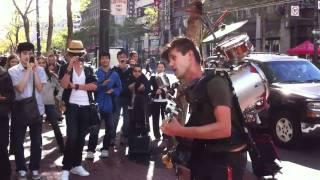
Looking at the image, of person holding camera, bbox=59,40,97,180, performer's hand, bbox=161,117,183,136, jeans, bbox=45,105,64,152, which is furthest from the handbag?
performer's hand, bbox=161,117,183,136

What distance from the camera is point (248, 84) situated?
3.61m

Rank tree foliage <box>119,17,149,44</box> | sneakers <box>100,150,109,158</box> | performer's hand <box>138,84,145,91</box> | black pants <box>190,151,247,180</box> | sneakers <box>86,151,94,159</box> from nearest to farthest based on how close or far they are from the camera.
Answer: black pants <box>190,151,247,180</box> < sneakers <box>86,151,94,159</box> < sneakers <box>100,150,109,158</box> < performer's hand <box>138,84,145,91</box> < tree foliage <box>119,17,149,44</box>

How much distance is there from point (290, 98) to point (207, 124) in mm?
7054

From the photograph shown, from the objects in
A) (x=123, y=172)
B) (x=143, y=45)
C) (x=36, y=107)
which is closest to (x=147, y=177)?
(x=123, y=172)

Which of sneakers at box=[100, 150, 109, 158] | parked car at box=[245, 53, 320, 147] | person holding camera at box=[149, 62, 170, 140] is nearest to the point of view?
sneakers at box=[100, 150, 109, 158]

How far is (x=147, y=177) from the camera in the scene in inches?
293

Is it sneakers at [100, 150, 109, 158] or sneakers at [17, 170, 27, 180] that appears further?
sneakers at [100, 150, 109, 158]

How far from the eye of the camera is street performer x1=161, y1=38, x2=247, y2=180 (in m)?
3.08

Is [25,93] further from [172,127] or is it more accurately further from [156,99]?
[156,99]

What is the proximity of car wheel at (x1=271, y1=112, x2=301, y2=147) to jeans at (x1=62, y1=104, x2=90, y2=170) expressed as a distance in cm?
432

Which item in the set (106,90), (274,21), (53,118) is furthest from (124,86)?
(274,21)

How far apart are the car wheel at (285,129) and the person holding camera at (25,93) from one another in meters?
4.86

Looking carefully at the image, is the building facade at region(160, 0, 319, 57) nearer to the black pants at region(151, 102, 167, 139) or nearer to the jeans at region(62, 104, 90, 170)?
the black pants at region(151, 102, 167, 139)

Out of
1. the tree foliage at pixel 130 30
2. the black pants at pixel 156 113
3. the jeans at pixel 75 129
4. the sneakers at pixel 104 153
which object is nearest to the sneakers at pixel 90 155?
the sneakers at pixel 104 153
